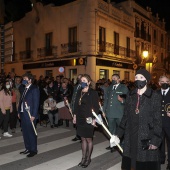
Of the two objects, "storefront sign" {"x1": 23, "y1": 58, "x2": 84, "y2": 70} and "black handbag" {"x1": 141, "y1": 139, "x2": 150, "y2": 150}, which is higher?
"storefront sign" {"x1": 23, "y1": 58, "x2": 84, "y2": 70}

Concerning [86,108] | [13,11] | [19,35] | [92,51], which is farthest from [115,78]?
[13,11]

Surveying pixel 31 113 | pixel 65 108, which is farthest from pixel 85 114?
pixel 65 108

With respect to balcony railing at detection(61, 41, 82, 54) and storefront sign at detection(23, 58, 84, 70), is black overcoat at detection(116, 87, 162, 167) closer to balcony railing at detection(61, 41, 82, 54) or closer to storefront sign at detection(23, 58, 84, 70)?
storefront sign at detection(23, 58, 84, 70)

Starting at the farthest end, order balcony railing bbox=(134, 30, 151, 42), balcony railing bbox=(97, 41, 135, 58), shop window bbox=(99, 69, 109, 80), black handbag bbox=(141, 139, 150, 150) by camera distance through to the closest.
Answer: balcony railing bbox=(134, 30, 151, 42) < shop window bbox=(99, 69, 109, 80) < balcony railing bbox=(97, 41, 135, 58) < black handbag bbox=(141, 139, 150, 150)

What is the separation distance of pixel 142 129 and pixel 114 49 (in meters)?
23.7

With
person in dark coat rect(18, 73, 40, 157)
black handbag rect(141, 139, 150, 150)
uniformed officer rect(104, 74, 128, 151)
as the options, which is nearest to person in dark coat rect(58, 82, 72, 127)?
uniformed officer rect(104, 74, 128, 151)

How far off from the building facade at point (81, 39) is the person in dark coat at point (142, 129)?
64.7 ft

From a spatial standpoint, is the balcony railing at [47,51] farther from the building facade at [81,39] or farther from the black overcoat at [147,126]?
the black overcoat at [147,126]

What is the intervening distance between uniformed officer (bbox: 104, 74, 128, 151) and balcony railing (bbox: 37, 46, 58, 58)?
771 inches

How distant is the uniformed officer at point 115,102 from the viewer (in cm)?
715

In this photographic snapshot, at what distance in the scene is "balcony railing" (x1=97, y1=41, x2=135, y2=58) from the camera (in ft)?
81.4

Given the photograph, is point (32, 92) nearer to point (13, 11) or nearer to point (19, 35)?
point (19, 35)

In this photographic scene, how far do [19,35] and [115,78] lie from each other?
25838mm

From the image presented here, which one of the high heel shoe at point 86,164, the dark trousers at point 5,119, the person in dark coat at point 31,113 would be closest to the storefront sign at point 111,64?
→ the dark trousers at point 5,119
